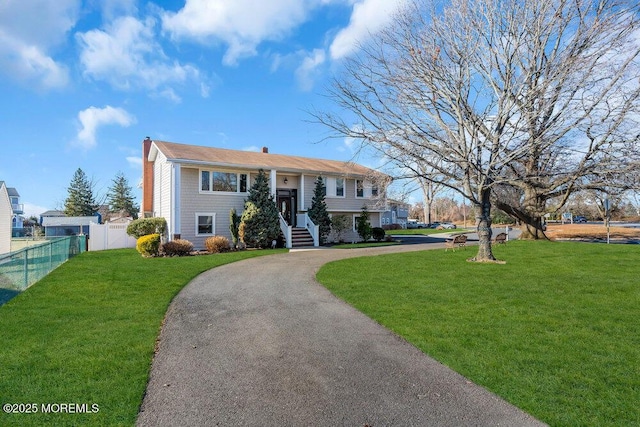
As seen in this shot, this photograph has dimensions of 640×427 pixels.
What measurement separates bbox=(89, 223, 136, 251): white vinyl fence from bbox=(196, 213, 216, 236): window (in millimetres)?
5653

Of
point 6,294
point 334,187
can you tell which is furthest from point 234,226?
point 6,294

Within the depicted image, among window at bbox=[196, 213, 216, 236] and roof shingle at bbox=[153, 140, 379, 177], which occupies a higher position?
roof shingle at bbox=[153, 140, 379, 177]

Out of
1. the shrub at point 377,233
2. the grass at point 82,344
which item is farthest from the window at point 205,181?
the shrub at point 377,233

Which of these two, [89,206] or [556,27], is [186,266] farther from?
[89,206]

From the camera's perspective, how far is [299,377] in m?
4.07

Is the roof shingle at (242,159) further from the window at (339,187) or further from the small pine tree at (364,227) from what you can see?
the small pine tree at (364,227)

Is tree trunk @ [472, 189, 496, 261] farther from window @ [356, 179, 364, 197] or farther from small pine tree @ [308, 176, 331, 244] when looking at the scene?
window @ [356, 179, 364, 197]

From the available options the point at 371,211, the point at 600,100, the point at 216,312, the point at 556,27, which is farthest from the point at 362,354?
the point at 371,211

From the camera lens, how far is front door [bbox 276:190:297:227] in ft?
72.6

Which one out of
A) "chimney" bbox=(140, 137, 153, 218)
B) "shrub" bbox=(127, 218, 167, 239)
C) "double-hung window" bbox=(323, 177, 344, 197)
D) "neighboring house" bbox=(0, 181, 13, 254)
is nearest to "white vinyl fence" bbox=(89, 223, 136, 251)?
"chimney" bbox=(140, 137, 153, 218)

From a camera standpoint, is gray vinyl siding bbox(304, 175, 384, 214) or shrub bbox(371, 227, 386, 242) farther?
shrub bbox(371, 227, 386, 242)

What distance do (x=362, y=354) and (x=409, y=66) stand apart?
1127 cm

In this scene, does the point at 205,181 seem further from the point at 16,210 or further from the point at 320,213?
the point at 16,210

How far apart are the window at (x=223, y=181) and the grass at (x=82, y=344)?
399 inches
